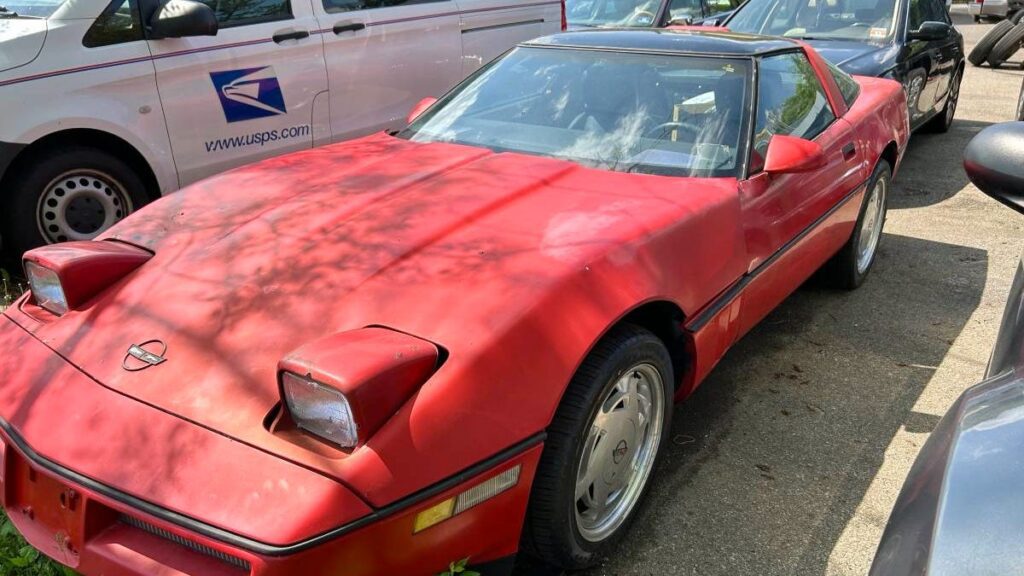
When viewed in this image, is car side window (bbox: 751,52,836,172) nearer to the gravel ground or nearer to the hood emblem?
the gravel ground

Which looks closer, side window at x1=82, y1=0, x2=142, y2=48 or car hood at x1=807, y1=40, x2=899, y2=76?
side window at x1=82, y1=0, x2=142, y2=48

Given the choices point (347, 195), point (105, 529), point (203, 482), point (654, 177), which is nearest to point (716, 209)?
point (654, 177)

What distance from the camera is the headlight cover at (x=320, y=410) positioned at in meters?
1.75

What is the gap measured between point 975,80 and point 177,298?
1207cm

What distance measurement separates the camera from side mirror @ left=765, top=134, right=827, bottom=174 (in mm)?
2918

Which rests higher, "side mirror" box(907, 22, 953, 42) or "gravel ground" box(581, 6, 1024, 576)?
"side mirror" box(907, 22, 953, 42)

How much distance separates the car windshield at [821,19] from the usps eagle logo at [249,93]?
11.6 ft

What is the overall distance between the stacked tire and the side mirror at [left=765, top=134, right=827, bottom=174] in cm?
1106

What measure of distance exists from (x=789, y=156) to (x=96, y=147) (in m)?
3.39

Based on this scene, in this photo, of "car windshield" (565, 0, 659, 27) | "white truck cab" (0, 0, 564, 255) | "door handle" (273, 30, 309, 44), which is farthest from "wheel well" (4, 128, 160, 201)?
"car windshield" (565, 0, 659, 27)

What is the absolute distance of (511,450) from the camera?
6.28 feet

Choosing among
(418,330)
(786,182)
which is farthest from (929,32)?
(418,330)

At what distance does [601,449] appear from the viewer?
2320mm

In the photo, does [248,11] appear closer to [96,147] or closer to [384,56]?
[384,56]
